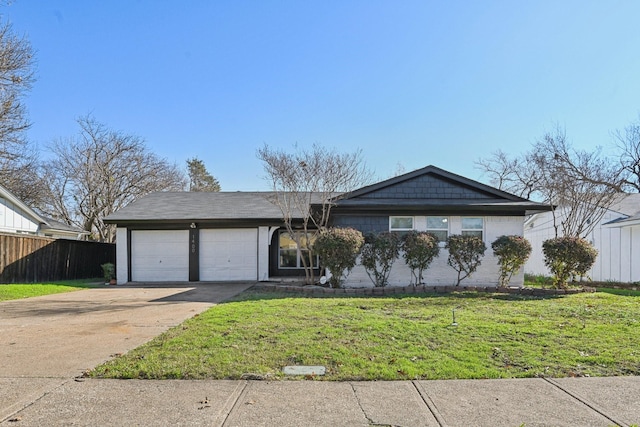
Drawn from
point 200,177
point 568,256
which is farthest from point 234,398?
point 200,177

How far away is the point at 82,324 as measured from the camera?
805 centimetres

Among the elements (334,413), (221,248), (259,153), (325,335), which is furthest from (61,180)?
(334,413)

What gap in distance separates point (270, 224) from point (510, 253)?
8.46 metres

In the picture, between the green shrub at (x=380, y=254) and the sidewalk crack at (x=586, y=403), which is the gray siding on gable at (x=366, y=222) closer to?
the green shrub at (x=380, y=254)

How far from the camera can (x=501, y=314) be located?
8477 mm

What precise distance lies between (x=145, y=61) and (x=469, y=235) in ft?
39.9

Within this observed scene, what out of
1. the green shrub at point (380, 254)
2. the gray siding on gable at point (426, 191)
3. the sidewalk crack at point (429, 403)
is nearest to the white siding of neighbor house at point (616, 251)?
the gray siding on gable at point (426, 191)

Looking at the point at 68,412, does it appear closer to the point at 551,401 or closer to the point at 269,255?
the point at 551,401

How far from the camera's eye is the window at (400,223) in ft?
46.5

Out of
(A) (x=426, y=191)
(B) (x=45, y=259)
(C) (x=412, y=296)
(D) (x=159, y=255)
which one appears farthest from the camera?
(B) (x=45, y=259)

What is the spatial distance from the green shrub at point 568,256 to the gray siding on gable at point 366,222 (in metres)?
4.76

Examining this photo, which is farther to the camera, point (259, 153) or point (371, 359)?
point (259, 153)

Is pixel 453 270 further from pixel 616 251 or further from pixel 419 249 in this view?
pixel 616 251

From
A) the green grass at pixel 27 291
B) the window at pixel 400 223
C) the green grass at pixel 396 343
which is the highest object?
the window at pixel 400 223
